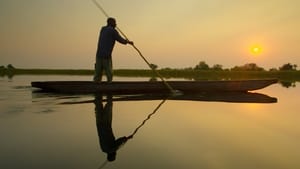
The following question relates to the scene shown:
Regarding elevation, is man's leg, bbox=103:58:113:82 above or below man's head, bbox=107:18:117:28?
below

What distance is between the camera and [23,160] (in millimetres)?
3861

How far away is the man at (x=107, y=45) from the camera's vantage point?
13.0m

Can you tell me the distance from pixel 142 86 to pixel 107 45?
199cm

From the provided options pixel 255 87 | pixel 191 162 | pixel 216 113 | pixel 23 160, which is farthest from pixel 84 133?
pixel 255 87

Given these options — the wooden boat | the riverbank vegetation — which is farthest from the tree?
the wooden boat

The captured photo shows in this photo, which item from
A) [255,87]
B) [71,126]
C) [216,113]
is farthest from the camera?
[255,87]

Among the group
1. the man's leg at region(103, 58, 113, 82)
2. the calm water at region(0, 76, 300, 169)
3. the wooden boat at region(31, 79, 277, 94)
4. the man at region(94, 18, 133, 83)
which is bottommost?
the calm water at region(0, 76, 300, 169)

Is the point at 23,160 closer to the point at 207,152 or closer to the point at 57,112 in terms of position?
the point at 207,152

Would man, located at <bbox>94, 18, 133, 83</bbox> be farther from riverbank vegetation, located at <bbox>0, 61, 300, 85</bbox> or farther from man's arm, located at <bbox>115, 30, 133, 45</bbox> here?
riverbank vegetation, located at <bbox>0, 61, 300, 85</bbox>

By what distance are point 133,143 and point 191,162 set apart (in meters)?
Result: 1.14

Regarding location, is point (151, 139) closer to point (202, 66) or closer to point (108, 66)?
point (108, 66)

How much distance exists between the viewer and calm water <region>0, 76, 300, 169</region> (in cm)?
390

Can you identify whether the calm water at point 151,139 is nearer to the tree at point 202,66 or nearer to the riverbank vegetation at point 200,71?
the riverbank vegetation at point 200,71

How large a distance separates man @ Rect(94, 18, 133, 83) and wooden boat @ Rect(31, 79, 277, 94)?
506 mm
